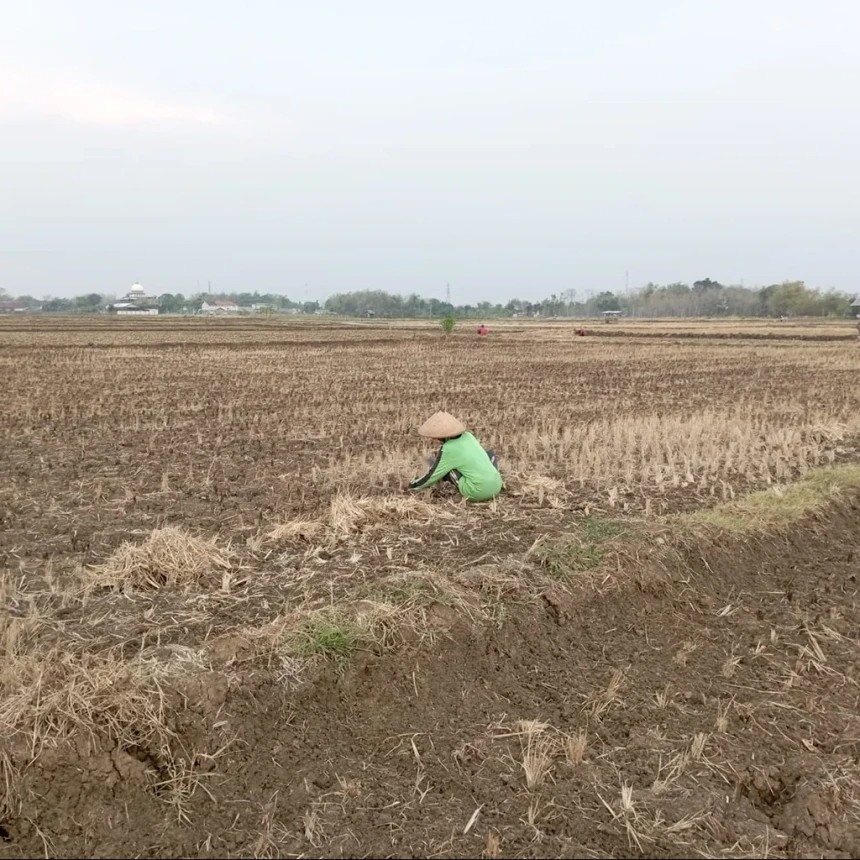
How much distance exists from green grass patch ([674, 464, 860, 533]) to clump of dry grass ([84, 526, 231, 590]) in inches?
151

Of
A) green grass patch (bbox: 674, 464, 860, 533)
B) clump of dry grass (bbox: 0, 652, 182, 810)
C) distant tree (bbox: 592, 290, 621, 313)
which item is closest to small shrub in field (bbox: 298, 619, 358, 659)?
clump of dry grass (bbox: 0, 652, 182, 810)

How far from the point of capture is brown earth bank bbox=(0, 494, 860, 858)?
2.88m

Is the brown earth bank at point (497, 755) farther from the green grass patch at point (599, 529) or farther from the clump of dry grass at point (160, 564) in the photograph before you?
the clump of dry grass at point (160, 564)

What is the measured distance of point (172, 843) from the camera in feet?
9.28

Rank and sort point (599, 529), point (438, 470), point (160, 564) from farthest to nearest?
point (438, 470) < point (599, 529) < point (160, 564)

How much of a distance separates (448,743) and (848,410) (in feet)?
40.1

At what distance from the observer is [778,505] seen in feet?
21.8

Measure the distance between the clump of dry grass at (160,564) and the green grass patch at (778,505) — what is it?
3.85m

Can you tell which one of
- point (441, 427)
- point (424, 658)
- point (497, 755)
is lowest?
point (497, 755)

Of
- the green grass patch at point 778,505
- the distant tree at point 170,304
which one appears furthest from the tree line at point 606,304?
the green grass patch at point 778,505

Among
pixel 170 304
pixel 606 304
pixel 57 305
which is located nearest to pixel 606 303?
pixel 606 304

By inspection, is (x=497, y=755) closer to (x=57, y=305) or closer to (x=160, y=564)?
(x=160, y=564)

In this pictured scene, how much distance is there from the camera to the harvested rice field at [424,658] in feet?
9.73

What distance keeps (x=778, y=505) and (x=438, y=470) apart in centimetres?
318
